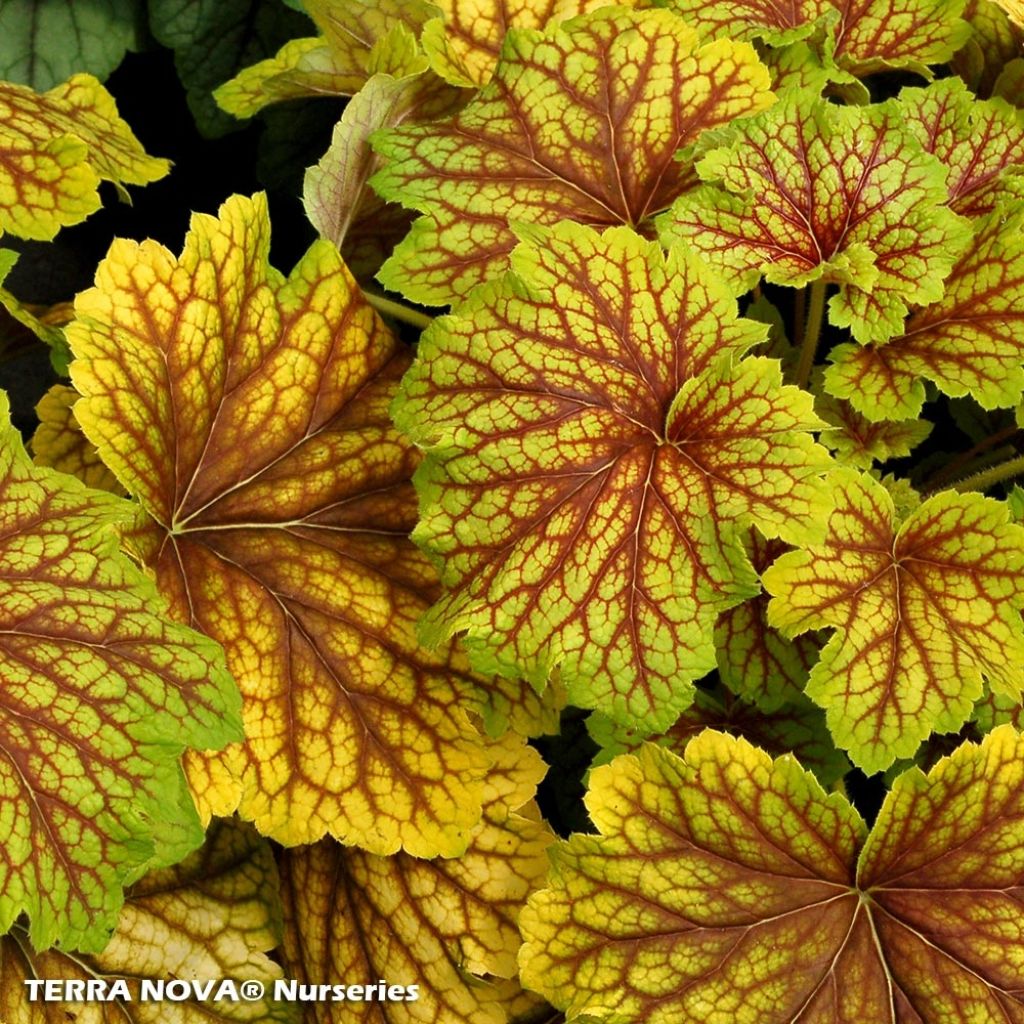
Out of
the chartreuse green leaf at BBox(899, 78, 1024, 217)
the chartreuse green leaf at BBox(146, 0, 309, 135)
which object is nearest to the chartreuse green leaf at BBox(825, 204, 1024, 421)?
the chartreuse green leaf at BBox(899, 78, 1024, 217)

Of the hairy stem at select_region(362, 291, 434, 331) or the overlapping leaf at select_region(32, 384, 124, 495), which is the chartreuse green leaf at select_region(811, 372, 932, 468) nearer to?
the hairy stem at select_region(362, 291, 434, 331)

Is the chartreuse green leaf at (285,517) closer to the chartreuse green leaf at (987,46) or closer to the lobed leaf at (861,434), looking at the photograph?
the lobed leaf at (861,434)

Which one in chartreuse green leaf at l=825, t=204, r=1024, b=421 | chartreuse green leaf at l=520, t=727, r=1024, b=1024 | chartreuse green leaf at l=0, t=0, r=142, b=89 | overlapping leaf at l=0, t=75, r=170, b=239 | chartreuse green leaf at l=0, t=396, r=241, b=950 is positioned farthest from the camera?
chartreuse green leaf at l=0, t=0, r=142, b=89

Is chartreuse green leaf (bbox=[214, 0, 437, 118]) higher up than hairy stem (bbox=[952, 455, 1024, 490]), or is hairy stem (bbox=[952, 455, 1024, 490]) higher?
chartreuse green leaf (bbox=[214, 0, 437, 118])

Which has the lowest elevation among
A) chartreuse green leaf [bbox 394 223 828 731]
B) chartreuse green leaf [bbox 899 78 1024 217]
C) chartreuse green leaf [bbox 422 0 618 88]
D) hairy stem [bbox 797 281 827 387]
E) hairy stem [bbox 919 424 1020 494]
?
chartreuse green leaf [bbox 394 223 828 731]

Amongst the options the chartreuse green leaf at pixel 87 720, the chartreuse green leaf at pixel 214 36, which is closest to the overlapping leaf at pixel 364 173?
the chartreuse green leaf at pixel 87 720

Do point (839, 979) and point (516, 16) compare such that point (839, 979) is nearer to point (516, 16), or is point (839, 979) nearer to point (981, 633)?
point (981, 633)

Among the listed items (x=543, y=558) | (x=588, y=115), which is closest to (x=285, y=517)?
(x=543, y=558)

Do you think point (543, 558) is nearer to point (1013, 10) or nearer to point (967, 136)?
point (967, 136)
